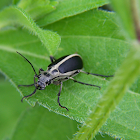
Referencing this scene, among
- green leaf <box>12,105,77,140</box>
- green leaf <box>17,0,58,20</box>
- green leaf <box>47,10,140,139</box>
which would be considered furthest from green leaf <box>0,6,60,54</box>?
green leaf <box>12,105,77,140</box>

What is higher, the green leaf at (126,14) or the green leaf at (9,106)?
the green leaf at (126,14)

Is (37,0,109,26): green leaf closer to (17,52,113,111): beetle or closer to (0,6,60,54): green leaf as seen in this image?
(0,6,60,54): green leaf

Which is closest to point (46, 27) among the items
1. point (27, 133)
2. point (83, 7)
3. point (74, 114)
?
point (83, 7)

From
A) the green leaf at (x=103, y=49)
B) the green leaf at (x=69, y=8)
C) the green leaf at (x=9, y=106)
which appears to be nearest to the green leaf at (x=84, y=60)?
the green leaf at (x=103, y=49)

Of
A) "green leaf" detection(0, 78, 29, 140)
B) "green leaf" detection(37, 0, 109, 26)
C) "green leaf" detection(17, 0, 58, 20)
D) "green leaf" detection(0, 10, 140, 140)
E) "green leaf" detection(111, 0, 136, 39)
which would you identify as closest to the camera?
"green leaf" detection(111, 0, 136, 39)

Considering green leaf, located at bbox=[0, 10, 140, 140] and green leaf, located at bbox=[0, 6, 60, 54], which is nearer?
green leaf, located at bbox=[0, 6, 60, 54]

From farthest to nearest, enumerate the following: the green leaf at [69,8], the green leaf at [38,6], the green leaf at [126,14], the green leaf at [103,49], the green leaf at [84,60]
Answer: the green leaf at [38,6] → the green leaf at [69,8] → the green leaf at [84,60] → the green leaf at [103,49] → the green leaf at [126,14]

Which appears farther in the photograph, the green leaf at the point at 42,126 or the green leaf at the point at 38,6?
the green leaf at the point at 42,126

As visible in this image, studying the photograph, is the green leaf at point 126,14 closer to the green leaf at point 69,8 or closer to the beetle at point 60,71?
the green leaf at point 69,8

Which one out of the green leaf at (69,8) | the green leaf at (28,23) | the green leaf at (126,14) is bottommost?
the green leaf at (69,8)
